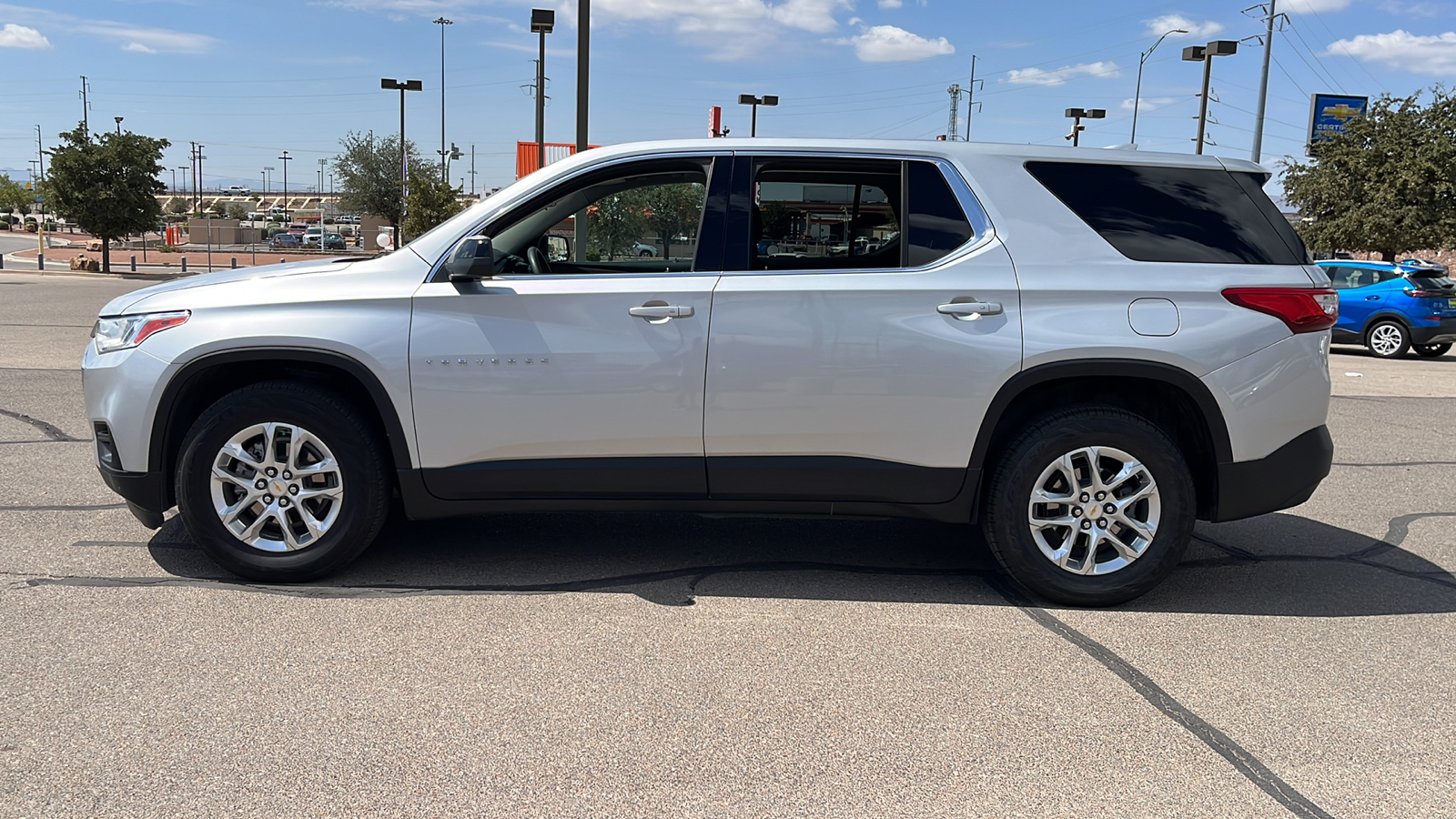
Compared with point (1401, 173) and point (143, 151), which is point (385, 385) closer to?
point (1401, 173)

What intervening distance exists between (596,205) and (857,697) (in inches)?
95.9

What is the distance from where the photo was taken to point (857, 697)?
367 centimetres

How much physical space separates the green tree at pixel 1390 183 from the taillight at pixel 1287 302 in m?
28.7

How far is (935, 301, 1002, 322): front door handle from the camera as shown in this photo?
4.45 m

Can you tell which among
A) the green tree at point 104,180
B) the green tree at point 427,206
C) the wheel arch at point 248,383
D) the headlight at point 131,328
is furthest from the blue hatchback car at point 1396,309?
the green tree at point 104,180

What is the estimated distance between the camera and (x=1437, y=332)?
17906 millimetres

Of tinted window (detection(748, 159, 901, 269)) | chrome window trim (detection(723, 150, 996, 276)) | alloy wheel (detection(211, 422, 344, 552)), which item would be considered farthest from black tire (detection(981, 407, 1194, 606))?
alloy wheel (detection(211, 422, 344, 552))

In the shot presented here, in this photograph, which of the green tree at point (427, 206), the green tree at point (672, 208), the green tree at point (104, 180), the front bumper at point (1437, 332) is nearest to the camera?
the green tree at point (672, 208)

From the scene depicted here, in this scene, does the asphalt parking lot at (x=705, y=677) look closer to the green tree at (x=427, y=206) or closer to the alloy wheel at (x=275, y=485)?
the alloy wheel at (x=275, y=485)

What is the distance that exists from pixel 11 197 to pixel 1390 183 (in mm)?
133239

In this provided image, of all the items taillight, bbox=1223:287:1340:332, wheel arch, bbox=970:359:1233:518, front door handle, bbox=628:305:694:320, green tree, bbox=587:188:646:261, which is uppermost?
green tree, bbox=587:188:646:261

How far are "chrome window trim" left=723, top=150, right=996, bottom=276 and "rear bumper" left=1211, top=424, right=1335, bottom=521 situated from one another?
4.51 ft

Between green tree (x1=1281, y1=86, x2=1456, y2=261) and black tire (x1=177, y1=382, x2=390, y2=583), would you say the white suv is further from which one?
green tree (x1=1281, y1=86, x2=1456, y2=261)

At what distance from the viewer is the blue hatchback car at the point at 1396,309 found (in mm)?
17969
